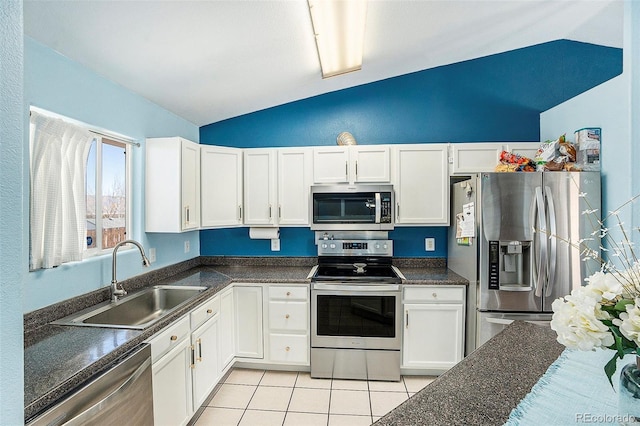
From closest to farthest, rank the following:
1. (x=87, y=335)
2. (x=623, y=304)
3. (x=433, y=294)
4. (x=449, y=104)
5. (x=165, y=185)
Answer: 1. (x=623, y=304)
2. (x=87, y=335)
3. (x=165, y=185)
4. (x=433, y=294)
5. (x=449, y=104)

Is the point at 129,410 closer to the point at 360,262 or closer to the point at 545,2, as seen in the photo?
the point at 360,262

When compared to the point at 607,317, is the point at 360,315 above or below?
below

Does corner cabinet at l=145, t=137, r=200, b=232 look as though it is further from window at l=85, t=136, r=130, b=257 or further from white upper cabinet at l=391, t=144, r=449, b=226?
white upper cabinet at l=391, t=144, r=449, b=226

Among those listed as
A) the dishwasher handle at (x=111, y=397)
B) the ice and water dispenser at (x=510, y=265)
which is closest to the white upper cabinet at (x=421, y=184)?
the ice and water dispenser at (x=510, y=265)

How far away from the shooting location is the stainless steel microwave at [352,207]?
9.53ft

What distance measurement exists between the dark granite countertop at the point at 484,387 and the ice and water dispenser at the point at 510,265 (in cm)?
107

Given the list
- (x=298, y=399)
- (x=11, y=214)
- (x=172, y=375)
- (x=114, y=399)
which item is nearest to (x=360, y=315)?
(x=298, y=399)

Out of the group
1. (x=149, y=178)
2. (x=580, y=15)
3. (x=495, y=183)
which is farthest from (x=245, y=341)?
(x=580, y=15)

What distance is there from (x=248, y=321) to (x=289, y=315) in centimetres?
39

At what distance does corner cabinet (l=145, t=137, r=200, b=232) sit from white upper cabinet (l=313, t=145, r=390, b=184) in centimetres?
121

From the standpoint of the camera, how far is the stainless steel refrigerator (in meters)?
2.38

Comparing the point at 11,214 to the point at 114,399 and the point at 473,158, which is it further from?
the point at 473,158

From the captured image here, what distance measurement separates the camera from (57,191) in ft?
5.75

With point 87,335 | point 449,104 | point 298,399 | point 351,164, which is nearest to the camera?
point 87,335
